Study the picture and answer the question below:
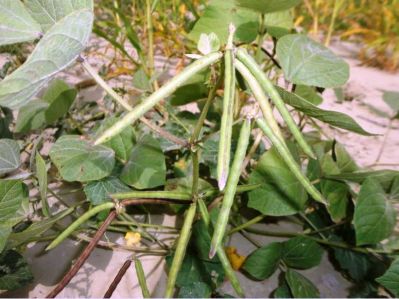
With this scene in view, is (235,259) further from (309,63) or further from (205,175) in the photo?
(309,63)

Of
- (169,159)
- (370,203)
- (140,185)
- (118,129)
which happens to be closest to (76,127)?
(169,159)

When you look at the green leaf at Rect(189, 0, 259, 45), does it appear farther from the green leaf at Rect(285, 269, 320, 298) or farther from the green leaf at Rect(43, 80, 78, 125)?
the green leaf at Rect(285, 269, 320, 298)

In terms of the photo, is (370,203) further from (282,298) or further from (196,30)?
(196,30)

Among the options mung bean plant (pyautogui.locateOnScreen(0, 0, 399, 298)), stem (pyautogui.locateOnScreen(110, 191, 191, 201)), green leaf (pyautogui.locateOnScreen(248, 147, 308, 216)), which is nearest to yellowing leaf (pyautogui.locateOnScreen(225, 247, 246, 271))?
mung bean plant (pyautogui.locateOnScreen(0, 0, 399, 298))

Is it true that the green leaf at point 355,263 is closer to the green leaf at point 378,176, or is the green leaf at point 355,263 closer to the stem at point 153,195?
the green leaf at point 378,176

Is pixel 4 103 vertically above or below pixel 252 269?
above

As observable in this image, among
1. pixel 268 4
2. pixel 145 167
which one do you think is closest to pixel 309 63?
pixel 268 4

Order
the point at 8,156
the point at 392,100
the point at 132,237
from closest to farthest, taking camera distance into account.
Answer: the point at 8,156 → the point at 132,237 → the point at 392,100
